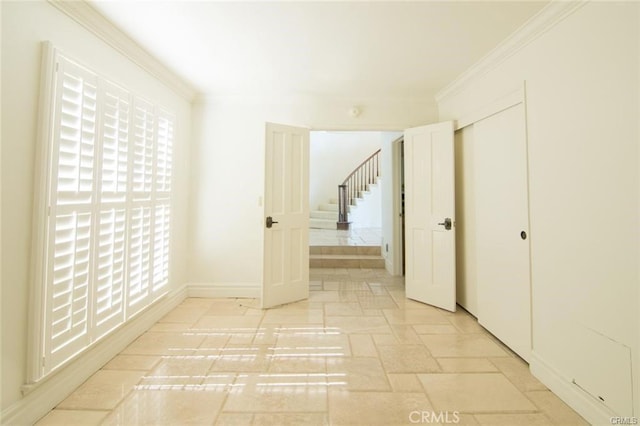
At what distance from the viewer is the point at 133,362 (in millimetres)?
2119

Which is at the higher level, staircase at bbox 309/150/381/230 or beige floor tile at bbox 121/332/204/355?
staircase at bbox 309/150/381/230

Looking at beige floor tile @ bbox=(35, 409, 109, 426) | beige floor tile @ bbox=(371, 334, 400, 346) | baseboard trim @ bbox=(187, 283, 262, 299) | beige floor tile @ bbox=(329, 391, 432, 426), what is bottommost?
beige floor tile @ bbox=(35, 409, 109, 426)

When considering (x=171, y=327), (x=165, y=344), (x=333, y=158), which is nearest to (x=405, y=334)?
(x=165, y=344)

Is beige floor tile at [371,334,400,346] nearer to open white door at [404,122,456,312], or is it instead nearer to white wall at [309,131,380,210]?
open white door at [404,122,456,312]

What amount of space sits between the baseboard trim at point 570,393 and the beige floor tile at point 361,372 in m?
1.05

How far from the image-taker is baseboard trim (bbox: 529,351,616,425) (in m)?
1.52

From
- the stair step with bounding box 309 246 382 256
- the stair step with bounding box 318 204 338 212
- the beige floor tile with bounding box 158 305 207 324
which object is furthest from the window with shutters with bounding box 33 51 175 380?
the stair step with bounding box 318 204 338 212

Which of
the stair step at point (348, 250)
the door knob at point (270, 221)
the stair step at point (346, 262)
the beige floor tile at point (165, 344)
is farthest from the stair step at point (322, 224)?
the beige floor tile at point (165, 344)

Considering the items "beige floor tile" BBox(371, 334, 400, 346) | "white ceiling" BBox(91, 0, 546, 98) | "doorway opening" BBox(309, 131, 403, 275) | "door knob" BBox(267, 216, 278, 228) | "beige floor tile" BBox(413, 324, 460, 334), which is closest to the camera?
"white ceiling" BBox(91, 0, 546, 98)

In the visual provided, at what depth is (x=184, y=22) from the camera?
206 cm

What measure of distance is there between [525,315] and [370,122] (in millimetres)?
2566

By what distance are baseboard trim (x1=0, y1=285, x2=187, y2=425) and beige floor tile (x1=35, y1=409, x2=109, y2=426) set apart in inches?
1.8

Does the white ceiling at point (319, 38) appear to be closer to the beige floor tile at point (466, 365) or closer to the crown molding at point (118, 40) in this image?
the crown molding at point (118, 40)

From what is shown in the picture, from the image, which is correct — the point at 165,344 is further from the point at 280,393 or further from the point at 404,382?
the point at 404,382
